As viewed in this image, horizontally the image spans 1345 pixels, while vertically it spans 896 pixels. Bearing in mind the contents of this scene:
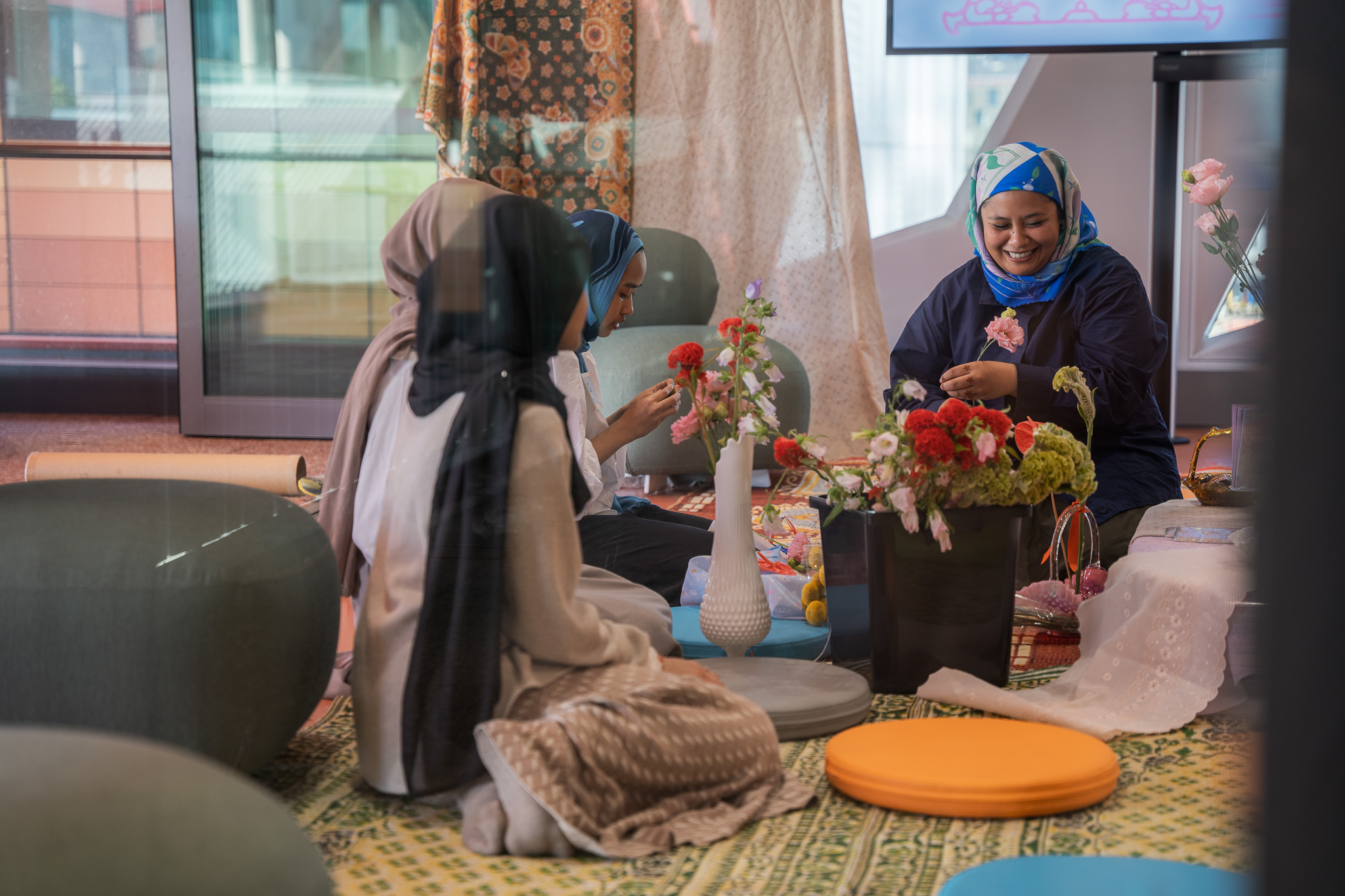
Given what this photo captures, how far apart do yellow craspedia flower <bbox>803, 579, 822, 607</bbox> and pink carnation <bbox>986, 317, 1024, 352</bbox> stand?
0.50 metres

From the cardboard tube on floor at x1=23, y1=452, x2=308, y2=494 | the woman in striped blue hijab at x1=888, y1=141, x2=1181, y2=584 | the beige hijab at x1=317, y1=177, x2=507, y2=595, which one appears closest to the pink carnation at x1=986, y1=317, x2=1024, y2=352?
the woman in striped blue hijab at x1=888, y1=141, x2=1181, y2=584

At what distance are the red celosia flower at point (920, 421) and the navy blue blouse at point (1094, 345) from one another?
15.9 inches

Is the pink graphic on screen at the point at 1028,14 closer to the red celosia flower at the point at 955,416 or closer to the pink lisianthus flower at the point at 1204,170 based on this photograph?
the pink lisianthus flower at the point at 1204,170

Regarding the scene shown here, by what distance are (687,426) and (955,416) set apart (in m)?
0.35

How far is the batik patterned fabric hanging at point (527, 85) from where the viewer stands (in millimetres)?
1193

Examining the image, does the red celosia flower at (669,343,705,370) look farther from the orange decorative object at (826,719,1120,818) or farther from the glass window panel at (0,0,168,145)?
the glass window panel at (0,0,168,145)

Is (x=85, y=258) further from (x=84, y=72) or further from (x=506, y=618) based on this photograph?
(x=506, y=618)

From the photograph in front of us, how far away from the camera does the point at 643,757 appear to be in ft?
3.47

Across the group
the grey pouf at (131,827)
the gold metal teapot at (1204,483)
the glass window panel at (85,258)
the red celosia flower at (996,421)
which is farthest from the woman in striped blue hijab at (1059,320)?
the grey pouf at (131,827)

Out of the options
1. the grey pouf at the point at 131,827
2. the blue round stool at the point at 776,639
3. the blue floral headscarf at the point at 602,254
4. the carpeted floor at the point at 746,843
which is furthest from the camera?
the blue round stool at the point at 776,639

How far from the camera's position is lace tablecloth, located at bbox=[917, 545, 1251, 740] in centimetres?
134

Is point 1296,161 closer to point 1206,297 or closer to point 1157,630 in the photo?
point 1206,297

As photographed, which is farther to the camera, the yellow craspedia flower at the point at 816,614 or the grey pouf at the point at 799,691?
the yellow craspedia flower at the point at 816,614

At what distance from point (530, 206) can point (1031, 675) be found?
1059 mm
